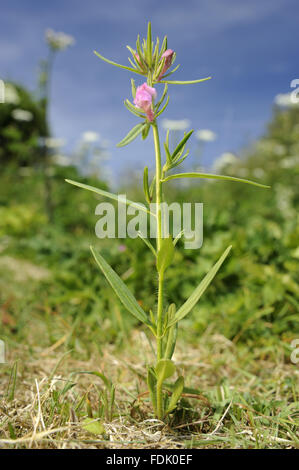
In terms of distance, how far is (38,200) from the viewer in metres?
6.14

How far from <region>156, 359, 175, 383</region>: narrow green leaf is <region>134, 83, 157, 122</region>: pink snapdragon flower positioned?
2.02 feet

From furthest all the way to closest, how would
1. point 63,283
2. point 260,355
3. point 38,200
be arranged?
point 38,200 < point 63,283 < point 260,355

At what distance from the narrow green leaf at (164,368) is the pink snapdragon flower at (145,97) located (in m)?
0.61

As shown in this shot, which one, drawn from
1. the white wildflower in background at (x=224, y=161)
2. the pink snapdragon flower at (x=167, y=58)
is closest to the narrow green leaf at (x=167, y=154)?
the pink snapdragon flower at (x=167, y=58)

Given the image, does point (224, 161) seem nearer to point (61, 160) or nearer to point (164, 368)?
point (61, 160)

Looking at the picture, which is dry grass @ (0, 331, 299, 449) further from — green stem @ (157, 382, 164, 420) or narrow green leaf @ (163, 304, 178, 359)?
narrow green leaf @ (163, 304, 178, 359)

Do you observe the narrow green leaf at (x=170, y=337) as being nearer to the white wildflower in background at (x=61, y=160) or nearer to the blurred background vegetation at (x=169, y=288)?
the blurred background vegetation at (x=169, y=288)

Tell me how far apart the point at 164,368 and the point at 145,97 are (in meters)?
0.67

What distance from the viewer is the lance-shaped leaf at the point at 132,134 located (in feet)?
3.05

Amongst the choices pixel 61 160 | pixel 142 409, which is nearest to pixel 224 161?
pixel 61 160

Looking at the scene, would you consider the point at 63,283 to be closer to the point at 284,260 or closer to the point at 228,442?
the point at 284,260


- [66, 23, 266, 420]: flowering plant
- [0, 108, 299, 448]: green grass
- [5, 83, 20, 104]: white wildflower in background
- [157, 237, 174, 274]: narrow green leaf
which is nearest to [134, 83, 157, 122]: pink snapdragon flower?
[66, 23, 266, 420]: flowering plant
